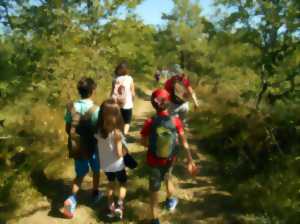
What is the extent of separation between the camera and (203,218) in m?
5.65

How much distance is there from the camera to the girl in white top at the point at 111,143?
4801 millimetres

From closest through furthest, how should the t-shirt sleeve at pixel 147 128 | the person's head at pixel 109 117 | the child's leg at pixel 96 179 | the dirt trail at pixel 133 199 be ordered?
the person's head at pixel 109 117
the t-shirt sleeve at pixel 147 128
the dirt trail at pixel 133 199
the child's leg at pixel 96 179

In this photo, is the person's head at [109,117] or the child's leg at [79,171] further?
the child's leg at [79,171]

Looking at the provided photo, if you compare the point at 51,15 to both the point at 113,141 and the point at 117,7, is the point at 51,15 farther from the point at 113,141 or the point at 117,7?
the point at 113,141

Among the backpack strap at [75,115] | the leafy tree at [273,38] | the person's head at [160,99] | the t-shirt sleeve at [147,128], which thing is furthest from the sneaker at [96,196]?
the leafy tree at [273,38]

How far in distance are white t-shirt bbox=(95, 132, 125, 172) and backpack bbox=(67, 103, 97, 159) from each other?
21cm

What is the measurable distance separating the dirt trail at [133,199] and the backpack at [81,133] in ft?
3.26

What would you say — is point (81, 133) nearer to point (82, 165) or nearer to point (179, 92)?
point (82, 165)

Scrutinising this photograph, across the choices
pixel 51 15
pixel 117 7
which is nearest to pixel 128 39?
pixel 117 7

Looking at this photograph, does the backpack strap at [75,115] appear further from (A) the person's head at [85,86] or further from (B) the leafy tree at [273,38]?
(B) the leafy tree at [273,38]

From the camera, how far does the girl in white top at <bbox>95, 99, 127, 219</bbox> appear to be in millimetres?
4801

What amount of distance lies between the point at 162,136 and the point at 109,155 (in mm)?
840

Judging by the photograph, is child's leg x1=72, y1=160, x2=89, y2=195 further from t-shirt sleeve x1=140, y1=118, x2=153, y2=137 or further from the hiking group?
t-shirt sleeve x1=140, y1=118, x2=153, y2=137

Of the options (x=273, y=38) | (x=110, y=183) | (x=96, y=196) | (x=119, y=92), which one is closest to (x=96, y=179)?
(x=96, y=196)
